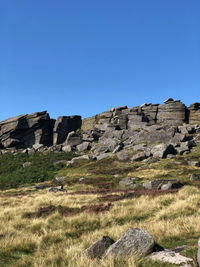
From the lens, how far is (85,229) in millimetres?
10953

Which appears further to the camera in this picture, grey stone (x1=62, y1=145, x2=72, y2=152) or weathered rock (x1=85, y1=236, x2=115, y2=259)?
grey stone (x1=62, y1=145, x2=72, y2=152)

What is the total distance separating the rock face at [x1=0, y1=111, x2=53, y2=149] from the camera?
68750 mm

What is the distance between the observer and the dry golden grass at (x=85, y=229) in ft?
23.0

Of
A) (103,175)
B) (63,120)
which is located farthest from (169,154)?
(63,120)

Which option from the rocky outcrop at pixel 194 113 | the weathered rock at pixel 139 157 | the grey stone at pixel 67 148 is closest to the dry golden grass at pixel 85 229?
the weathered rock at pixel 139 157

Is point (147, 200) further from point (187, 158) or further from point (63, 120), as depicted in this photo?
point (63, 120)

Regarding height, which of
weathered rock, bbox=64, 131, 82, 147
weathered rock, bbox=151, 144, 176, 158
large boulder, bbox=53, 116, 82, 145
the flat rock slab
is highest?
large boulder, bbox=53, 116, 82, 145

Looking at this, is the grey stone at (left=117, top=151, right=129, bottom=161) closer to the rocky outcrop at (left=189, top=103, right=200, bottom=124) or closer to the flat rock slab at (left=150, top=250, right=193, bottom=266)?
the rocky outcrop at (left=189, top=103, right=200, bottom=124)

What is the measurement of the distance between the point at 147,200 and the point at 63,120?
60214mm

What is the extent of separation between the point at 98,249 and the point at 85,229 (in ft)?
14.3

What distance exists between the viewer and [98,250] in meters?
6.79

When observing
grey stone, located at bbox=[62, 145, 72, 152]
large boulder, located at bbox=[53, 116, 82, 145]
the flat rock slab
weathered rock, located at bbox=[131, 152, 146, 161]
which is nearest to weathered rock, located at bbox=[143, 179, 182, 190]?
the flat rock slab

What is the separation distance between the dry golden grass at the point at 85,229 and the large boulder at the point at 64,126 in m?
54.1

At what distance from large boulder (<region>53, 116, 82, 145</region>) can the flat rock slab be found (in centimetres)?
6459
